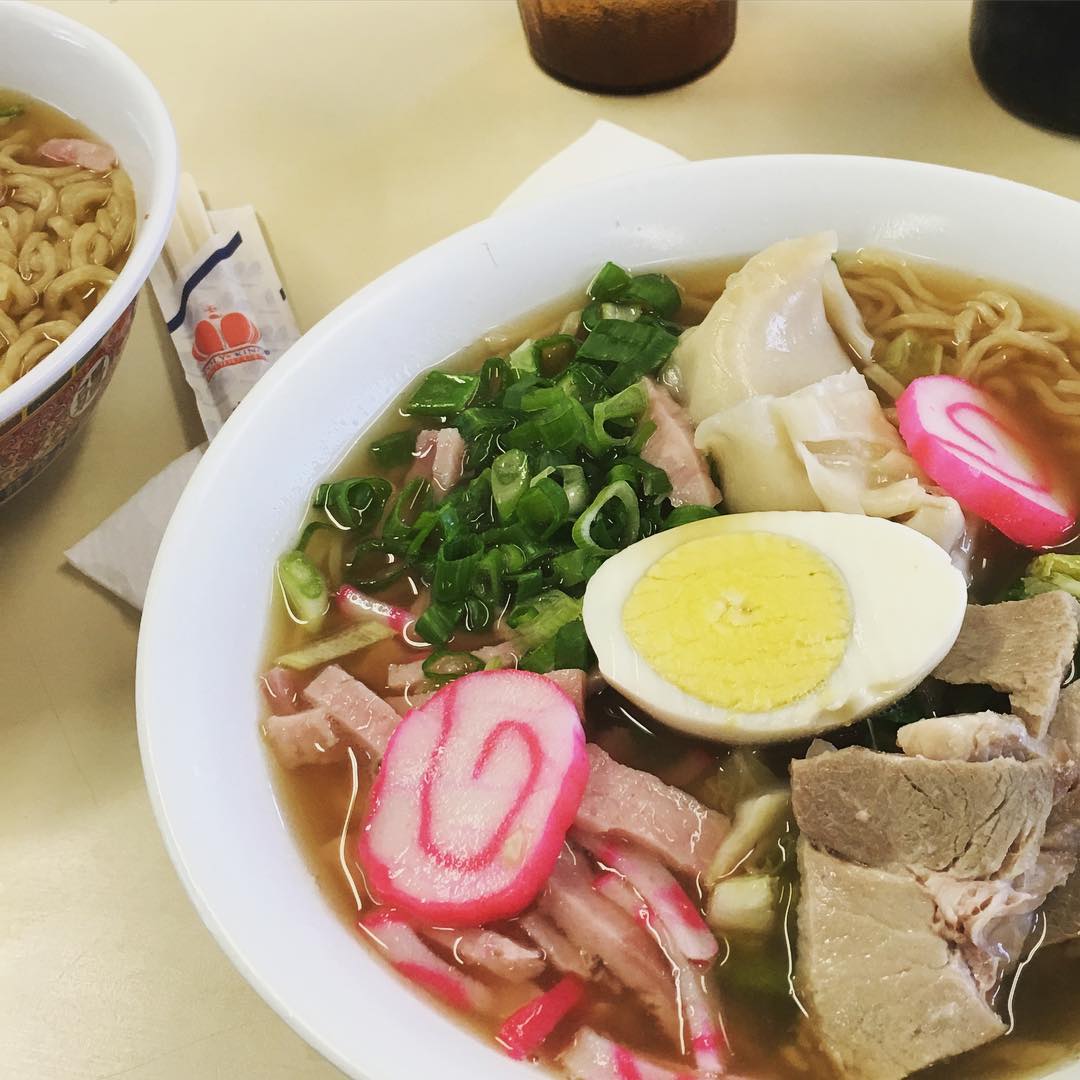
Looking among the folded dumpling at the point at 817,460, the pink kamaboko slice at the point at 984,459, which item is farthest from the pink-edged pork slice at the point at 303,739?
the pink kamaboko slice at the point at 984,459

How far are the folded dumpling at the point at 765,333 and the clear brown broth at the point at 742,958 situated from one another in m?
0.36

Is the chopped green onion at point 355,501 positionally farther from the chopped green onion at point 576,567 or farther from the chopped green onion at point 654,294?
the chopped green onion at point 654,294

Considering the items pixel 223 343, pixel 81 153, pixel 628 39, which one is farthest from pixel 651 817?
pixel 628 39

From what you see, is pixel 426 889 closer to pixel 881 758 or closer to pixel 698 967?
pixel 698 967

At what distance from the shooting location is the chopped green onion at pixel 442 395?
1.44m

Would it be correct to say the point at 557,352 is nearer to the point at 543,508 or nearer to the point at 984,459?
the point at 543,508

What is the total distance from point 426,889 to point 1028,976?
0.61 metres

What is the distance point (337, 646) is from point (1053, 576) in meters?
0.89

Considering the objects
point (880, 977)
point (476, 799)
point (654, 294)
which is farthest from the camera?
point (654, 294)

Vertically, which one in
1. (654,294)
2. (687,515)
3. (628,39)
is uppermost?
(628,39)

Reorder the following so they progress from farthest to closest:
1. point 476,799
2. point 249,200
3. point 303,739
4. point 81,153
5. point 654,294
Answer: point 249,200, point 81,153, point 654,294, point 303,739, point 476,799

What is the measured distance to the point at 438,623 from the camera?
124cm

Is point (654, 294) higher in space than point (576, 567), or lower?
higher

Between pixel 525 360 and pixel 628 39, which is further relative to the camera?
pixel 628 39
